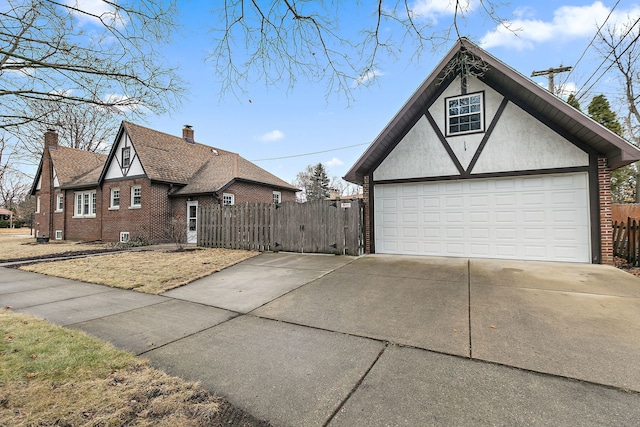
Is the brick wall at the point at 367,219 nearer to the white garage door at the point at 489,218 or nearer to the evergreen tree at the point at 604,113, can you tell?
the white garage door at the point at 489,218

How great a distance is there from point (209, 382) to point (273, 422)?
2.78ft

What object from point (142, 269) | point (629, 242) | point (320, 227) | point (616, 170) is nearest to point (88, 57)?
Answer: point (142, 269)

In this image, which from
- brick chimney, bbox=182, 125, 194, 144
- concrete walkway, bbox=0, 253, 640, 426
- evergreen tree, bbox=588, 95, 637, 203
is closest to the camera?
concrete walkway, bbox=0, 253, 640, 426

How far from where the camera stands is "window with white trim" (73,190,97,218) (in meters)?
18.2

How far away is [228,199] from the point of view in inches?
614

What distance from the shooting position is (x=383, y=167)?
9.76 metres

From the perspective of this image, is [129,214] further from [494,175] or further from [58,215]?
[494,175]

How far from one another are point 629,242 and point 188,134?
74.0 feet

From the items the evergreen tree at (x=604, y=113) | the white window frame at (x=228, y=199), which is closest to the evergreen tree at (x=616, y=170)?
the evergreen tree at (x=604, y=113)

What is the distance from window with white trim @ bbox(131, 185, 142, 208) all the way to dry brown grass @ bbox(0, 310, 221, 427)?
45.3 feet

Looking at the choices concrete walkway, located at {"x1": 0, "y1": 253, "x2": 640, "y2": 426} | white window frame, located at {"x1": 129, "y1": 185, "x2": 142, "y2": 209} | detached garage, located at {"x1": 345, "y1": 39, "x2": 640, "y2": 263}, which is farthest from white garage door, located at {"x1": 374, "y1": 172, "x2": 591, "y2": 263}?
white window frame, located at {"x1": 129, "y1": 185, "x2": 142, "y2": 209}

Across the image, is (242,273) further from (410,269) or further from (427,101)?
(427,101)

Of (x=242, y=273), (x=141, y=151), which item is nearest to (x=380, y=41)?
(x=242, y=273)

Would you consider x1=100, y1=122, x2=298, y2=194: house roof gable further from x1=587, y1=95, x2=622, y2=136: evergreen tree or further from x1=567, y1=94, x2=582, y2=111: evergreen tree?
x1=587, y1=95, x2=622, y2=136: evergreen tree
